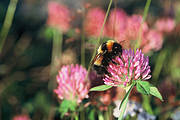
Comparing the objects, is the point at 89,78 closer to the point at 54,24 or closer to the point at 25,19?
the point at 54,24

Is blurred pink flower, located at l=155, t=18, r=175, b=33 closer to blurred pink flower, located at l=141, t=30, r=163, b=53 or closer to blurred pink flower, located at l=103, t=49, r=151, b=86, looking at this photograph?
blurred pink flower, located at l=141, t=30, r=163, b=53

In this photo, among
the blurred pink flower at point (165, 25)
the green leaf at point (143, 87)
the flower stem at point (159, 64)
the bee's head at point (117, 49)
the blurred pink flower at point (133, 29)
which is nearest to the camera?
the green leaf at point (143, 87)

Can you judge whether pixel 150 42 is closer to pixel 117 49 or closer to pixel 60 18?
pixel 117 49

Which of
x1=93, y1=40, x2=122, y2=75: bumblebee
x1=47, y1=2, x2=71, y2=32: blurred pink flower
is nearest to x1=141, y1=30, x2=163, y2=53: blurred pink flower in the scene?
x1=93, y1=40, x2=122, y2=75: bumblebee

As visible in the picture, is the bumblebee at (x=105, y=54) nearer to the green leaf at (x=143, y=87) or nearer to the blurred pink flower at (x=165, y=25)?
the green leaf at (x=143, y=87)

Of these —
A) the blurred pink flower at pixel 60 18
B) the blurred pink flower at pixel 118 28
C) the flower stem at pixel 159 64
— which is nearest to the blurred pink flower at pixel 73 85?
the blurred pink flower at pixel 118 28
